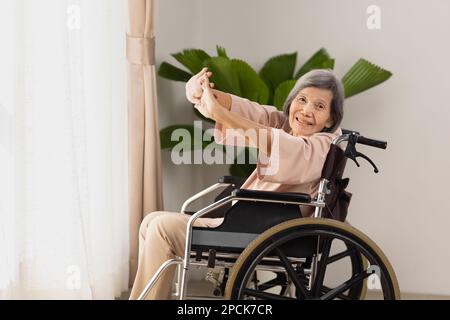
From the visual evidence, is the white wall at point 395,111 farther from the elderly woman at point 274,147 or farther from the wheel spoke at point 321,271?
the wheel spoke at point 321,271

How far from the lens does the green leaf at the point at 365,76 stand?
12.7ft

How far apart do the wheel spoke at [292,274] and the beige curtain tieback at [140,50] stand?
173 cm

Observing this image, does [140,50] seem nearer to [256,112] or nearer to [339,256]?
[256,112]

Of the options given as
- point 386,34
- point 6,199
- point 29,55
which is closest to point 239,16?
point 386,34

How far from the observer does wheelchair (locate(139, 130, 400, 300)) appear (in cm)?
212

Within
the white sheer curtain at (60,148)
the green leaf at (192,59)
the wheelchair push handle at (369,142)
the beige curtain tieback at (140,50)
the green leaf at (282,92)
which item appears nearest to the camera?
the wheelchair push handle at (369,142)

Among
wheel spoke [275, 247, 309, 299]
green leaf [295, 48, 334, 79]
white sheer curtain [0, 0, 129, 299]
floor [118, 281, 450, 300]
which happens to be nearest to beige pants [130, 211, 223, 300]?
wheel spoke [275, 247, 309, 299]

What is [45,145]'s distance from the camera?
9.37 feet

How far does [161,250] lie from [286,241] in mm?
431

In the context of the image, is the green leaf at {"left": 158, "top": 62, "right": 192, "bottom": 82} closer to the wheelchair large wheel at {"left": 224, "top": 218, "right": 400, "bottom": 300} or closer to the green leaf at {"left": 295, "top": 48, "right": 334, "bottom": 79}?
the green leaf at {"left": 295, "top": 48, "right": 334, "bottom": 79}

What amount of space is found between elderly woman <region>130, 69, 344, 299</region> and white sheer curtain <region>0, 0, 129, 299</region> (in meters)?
0.55

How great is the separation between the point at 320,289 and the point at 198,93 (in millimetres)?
777

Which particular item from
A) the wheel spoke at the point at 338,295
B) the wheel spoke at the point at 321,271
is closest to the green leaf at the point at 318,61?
the wheel spoke at the point at 338,295
